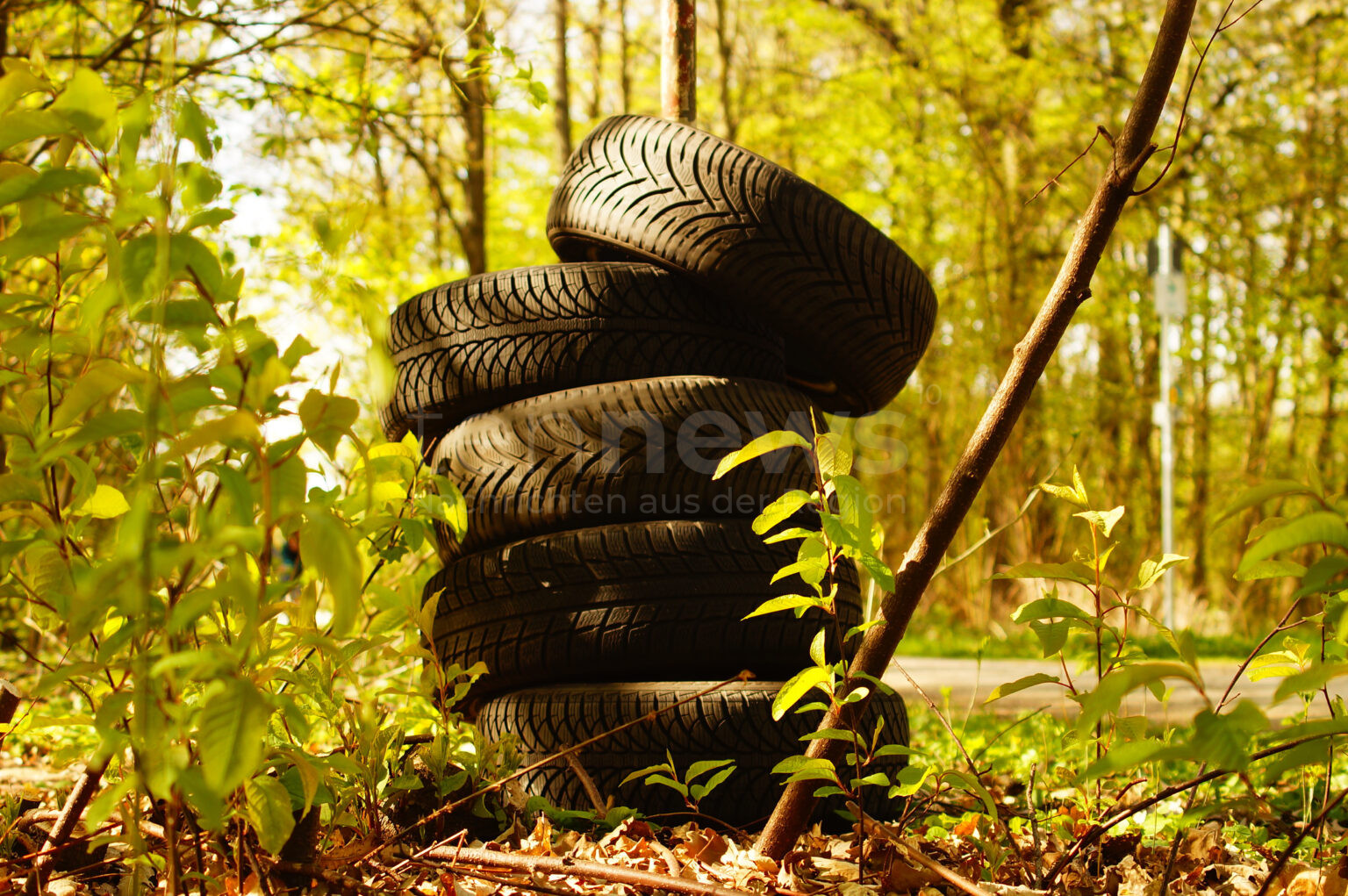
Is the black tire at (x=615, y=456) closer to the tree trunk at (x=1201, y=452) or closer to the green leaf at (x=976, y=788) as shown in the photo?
the green leaf at (x=976, y=788)

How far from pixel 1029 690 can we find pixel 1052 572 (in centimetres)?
408

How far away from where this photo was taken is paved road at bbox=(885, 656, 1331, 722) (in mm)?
4059

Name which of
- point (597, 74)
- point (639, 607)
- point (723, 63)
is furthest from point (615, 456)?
point (597, 74)

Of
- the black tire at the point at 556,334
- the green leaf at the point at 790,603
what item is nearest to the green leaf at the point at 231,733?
the green leaf at the point at 790,603

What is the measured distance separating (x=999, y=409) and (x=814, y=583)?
0.40 metres

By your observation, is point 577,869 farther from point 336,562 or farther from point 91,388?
point 91,388

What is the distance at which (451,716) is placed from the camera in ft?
6.15

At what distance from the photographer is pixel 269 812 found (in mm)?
981

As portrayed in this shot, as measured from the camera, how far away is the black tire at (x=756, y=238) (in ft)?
7.20


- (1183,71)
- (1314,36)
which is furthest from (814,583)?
(1314,36)

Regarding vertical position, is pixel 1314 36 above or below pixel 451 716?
above

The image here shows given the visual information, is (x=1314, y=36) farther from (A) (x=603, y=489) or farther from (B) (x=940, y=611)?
(A) (x=603, y=489)

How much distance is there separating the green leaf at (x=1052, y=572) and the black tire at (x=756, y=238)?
3.55 feet

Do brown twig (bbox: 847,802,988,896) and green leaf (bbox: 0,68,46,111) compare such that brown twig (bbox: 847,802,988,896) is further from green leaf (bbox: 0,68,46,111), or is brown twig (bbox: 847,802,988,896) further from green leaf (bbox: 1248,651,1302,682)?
green leaf (bbox: 0,68,46,111)
